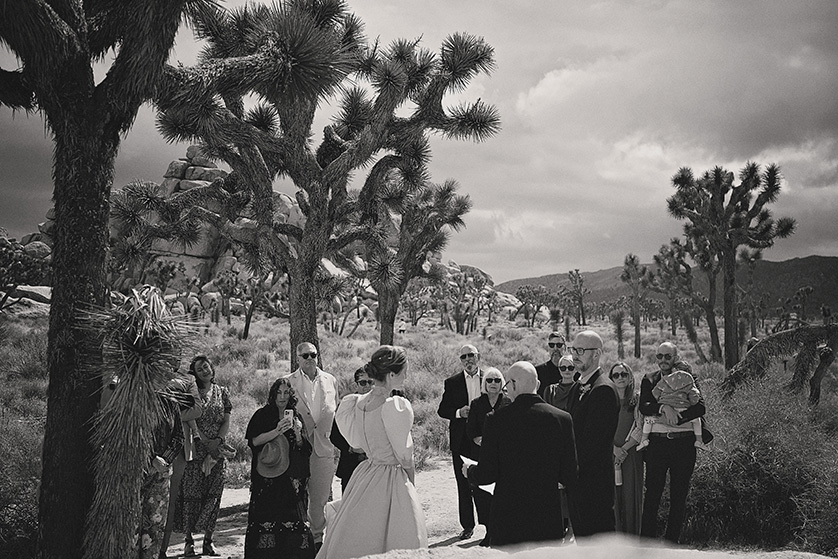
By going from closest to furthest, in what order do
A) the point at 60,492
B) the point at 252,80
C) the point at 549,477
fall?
the point at 549,477
the point at 60,492
the point at 252,80

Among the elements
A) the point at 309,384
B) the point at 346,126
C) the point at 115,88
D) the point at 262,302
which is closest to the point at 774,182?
the point at 346,126

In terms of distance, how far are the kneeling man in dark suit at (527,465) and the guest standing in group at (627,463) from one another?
78.0 inches

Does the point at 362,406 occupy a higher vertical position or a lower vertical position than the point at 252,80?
lower

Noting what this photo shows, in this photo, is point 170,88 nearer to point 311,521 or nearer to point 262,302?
point 311,521

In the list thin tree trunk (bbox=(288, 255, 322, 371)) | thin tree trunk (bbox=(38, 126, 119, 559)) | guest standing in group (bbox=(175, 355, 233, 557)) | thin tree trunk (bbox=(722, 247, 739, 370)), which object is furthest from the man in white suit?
thin tree trunk (bbox=(722, 247, 739, 370))

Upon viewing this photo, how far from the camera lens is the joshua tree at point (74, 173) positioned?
474 centimetres

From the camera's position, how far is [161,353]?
478cm

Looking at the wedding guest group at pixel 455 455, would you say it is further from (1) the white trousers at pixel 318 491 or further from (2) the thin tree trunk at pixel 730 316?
(2) the thin tree trunk at pixel 730 316

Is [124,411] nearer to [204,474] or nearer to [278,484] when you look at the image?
[278,484]

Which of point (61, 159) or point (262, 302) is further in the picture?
point (262, 302)

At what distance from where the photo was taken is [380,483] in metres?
4.22

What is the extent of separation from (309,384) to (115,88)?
292 cm

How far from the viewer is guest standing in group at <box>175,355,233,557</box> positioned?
592 centimetres

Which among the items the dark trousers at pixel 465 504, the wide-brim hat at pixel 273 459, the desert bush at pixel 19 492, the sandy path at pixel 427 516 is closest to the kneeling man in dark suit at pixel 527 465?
the wide-brim hat at pixel 273 459
